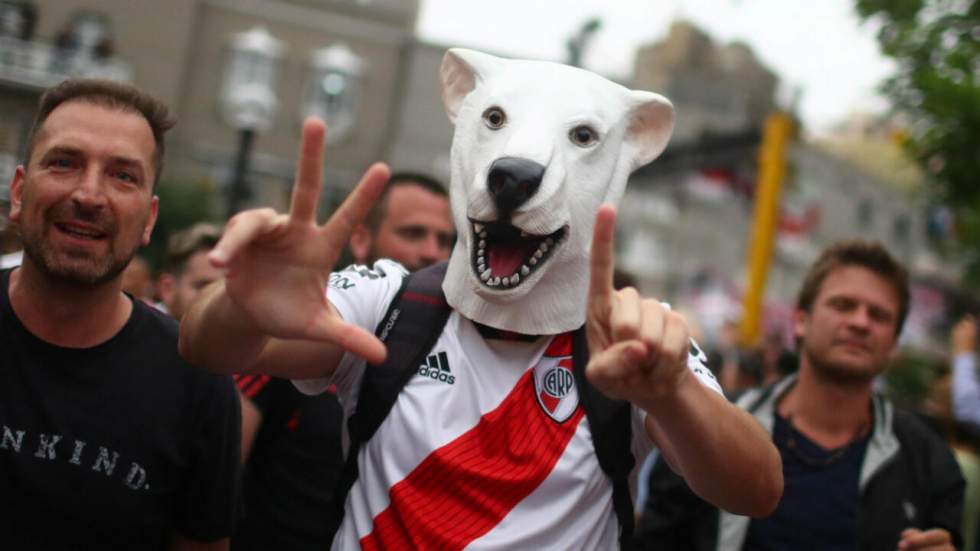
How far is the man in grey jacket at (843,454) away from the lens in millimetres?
3307

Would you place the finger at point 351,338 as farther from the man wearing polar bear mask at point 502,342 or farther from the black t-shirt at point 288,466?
the black t-shirt at point 288,466

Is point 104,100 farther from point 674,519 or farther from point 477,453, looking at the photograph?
point 674,519

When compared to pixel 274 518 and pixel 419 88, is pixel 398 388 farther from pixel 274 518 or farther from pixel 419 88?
pixel 419 88

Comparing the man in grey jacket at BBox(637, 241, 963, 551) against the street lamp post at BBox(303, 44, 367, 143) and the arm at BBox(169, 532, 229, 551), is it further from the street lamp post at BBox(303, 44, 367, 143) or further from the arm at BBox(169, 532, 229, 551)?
the street lamp post at BBox(303, 44, 367, 143)

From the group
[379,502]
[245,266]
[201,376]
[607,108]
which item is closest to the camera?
[245,266]

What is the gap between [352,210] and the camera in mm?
2018

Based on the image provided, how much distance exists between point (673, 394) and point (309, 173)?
0.79 meters

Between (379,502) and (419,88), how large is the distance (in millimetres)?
25934

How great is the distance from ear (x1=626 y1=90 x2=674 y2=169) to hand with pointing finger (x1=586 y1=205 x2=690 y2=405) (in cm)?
72

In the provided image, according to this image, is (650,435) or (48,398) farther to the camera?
(48,398)

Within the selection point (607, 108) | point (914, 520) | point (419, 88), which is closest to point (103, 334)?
point (607, 108)

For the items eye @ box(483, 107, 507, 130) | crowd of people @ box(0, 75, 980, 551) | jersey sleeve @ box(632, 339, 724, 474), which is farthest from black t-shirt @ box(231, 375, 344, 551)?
eye @ box(483, 107, 507, 130)

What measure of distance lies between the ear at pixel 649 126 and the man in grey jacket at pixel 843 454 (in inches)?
50.3

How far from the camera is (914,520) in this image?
3.30 meters
